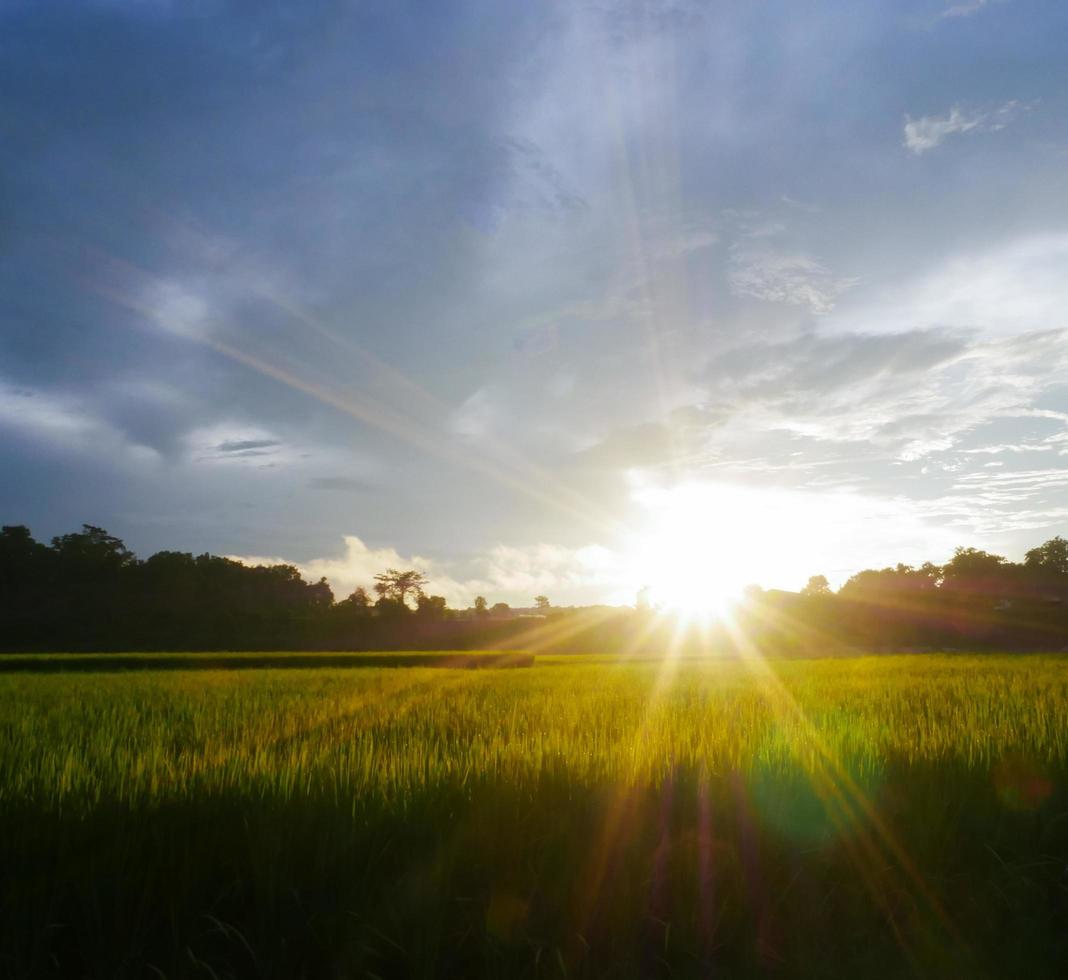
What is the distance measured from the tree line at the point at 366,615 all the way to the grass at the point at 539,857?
34987mm

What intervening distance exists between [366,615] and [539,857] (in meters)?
44.3

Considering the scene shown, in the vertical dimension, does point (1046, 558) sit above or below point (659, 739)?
above

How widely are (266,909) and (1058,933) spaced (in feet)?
10.8

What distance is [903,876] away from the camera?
11.5 feet

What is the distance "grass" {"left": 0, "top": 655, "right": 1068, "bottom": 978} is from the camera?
8.72ft

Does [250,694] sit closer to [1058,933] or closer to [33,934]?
[33,934]

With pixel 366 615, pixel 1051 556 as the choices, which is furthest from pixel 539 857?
pixel 1051 556

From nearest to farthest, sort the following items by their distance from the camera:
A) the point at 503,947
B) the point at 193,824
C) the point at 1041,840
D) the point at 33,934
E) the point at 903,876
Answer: the point at 33,934 → the point at 503,947 → the point at 193,824 → the point at 903,876 → the point at 1041,840

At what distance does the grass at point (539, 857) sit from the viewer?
2658 millimetres

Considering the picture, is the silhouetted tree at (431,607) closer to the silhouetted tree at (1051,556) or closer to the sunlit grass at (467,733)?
the sunlit grass at (467,733)

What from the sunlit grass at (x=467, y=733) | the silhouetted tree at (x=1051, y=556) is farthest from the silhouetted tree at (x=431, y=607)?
the silhouetted tree at (x=1051, y=556)

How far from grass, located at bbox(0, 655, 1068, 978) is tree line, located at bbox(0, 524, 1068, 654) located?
115 feet

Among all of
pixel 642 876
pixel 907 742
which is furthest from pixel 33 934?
pixel 907 742

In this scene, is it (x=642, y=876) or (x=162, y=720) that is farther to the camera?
(x=162, y=720)
